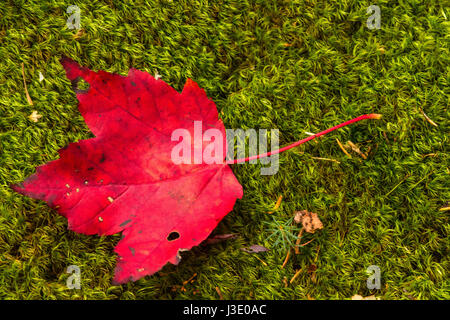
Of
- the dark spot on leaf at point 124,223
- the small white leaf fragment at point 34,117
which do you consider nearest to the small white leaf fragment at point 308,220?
the dark spot on leaf at point 124,223

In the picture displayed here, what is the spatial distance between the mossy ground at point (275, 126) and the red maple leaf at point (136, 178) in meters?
0.29

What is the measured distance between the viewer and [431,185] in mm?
1794

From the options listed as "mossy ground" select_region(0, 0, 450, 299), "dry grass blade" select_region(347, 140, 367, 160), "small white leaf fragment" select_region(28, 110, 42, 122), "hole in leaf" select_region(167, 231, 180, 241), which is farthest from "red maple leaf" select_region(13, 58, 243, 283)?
"dry grass blade" select_region(347, 140, 367, 160)

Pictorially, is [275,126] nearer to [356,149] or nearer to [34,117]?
[356,149]

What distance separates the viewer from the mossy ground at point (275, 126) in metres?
1.76

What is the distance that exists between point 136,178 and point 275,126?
76 centimetres

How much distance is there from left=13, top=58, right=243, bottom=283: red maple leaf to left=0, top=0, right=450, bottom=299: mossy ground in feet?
0.95

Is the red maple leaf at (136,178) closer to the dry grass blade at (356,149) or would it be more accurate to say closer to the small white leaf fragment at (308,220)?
the small white leaf fragment at (308,220)

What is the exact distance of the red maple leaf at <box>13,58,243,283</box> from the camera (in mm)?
1477

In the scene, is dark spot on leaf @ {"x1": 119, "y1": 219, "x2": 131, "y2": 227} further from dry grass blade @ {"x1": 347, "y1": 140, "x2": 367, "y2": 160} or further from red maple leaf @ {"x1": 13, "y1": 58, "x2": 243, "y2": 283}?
dry grass blade @ {"x1": 347, "y1": 140, "x2": 367, "y2": 160}

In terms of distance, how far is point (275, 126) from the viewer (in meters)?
1.85

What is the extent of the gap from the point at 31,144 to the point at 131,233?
79 centimetres

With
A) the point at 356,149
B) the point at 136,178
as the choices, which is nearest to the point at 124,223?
the point at 136,178
